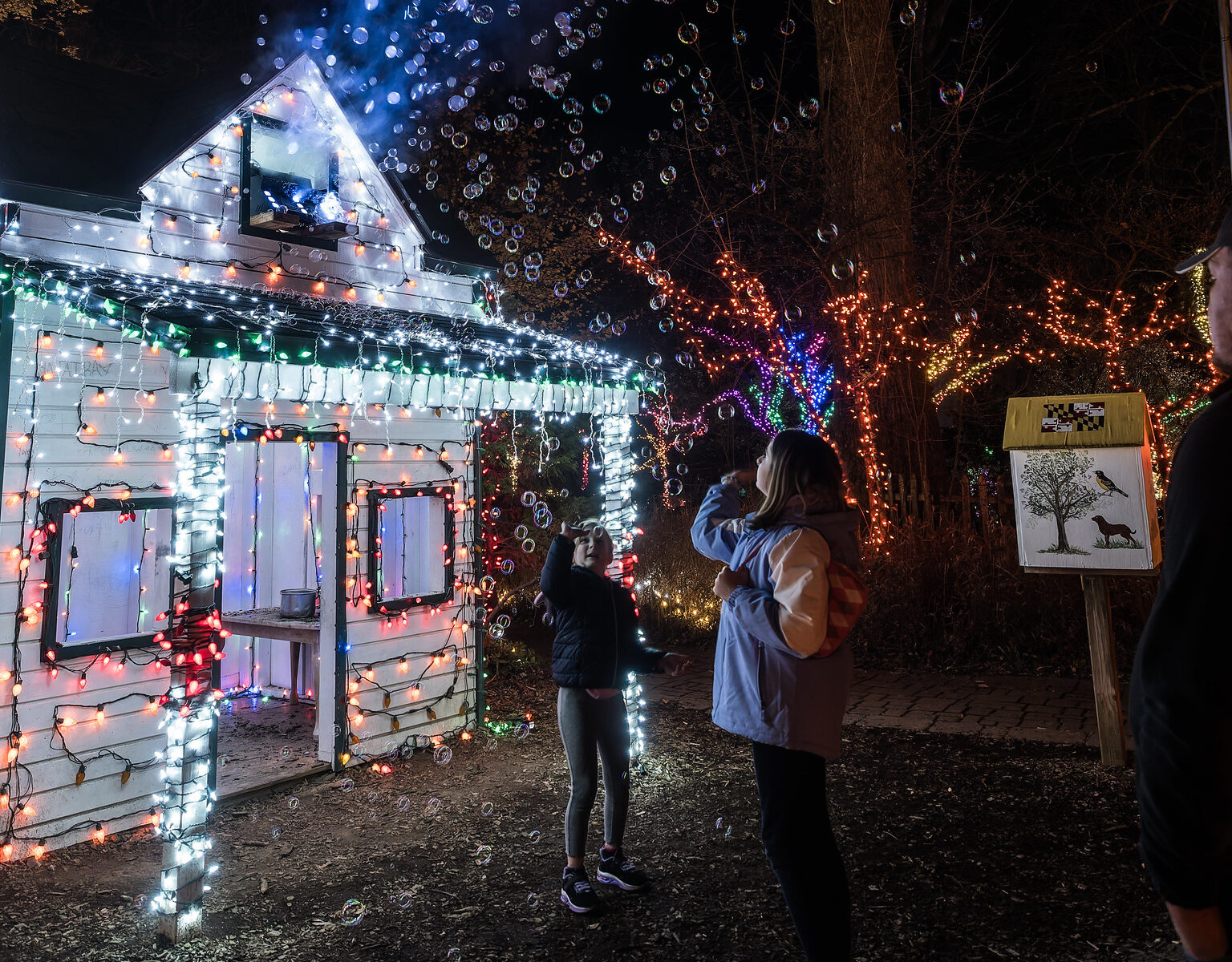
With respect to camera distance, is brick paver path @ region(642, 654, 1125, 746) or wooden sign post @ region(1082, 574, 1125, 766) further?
brick paver path @ region(642, 654, 1125, 746)

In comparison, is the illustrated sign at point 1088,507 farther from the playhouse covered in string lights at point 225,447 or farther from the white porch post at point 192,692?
the white porch post at point 192,692

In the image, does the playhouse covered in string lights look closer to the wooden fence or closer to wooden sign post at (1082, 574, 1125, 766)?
wooden sign post at (1082, 574, 1125, 766)

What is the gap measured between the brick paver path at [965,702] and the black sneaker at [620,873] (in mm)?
2180

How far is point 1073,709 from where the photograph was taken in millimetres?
7066

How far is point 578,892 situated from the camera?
12.7 ft

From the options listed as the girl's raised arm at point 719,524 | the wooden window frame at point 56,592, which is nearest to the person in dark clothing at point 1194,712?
the girl's raised arm at point 719,524

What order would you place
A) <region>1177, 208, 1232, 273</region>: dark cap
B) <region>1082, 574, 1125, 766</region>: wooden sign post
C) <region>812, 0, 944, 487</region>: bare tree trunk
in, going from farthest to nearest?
1. <region>812, 0, 944, 487</region>: bare tree trunk
2. <region>1082, 574, 1125, 766</region>: wooden sign post
3. <region>1177, 208, 1232, 273</region>: dark cap

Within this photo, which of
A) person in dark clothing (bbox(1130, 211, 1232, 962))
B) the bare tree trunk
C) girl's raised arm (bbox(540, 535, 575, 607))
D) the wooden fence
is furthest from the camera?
the bare tree trunk

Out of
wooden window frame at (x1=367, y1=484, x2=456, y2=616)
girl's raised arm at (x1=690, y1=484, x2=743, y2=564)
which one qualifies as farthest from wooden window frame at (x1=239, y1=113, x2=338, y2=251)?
girl's raised arm at (x1=690, y1=484, x2=743, y2=564)

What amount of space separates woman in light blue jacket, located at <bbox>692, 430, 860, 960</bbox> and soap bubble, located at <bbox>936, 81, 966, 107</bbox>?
9.29 m

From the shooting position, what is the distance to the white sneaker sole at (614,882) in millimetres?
4094

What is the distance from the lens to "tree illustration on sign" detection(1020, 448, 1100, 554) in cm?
527

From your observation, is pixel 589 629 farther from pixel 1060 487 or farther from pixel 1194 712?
pixel 1060 487

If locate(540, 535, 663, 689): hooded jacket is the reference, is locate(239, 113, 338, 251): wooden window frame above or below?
above
